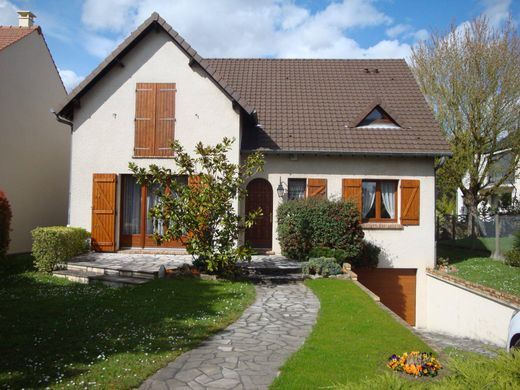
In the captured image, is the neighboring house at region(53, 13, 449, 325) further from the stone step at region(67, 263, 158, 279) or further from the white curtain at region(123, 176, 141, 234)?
the stone step at region(67, 263, 158, 279)

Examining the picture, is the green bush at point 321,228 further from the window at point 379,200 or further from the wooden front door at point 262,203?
the window at point 379,200

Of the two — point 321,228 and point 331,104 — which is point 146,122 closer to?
point 321,228

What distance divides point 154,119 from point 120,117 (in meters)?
1.08

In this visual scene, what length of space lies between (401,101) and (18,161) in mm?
13624

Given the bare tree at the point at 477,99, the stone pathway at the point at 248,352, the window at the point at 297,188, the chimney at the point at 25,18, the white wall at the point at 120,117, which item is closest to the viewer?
the stone pathway at the point at 248,352

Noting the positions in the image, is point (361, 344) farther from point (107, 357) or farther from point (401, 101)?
point (401, 101)

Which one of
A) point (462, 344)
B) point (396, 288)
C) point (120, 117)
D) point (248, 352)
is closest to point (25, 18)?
point (120, 117)

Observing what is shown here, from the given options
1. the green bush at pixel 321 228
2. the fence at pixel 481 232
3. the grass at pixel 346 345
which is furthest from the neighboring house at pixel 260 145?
the grass at pixel 346 345

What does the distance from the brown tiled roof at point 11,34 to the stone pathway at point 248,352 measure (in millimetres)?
12639

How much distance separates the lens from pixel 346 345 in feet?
19.9

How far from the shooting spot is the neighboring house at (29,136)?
48.7 feet

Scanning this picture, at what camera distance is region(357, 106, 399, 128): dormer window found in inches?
618

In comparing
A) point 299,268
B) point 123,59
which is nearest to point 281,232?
point 299,268

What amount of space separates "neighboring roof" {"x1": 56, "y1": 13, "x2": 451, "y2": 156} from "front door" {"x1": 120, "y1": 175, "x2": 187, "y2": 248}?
10.1 feet
